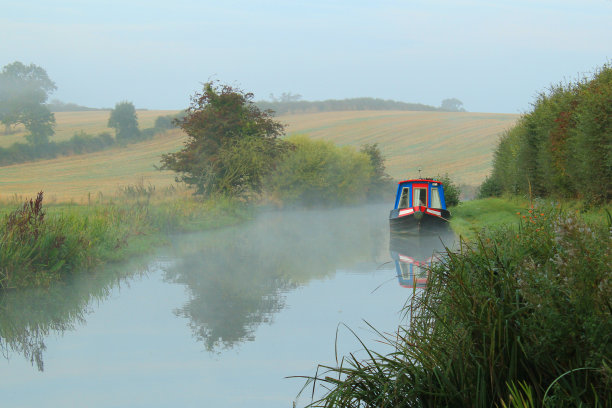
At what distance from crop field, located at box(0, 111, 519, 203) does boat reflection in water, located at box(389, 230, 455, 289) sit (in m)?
17.7

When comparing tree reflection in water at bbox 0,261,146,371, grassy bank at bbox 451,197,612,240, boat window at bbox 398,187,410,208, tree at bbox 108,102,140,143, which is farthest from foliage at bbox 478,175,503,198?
tree at bbox 108,102,140,143

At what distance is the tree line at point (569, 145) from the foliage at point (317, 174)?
11.3m

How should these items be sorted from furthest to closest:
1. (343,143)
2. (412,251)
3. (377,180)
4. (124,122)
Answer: (124,122) → (343,143) → (377,180) → (412,251)

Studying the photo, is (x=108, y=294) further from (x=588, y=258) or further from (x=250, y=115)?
(x=250, y=115)

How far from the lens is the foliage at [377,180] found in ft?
140

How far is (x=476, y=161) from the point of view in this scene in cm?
5119

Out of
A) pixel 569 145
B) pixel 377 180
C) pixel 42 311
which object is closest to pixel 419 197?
pixel 569 145

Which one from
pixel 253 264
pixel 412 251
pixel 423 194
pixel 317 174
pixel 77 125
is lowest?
pixel 412 251

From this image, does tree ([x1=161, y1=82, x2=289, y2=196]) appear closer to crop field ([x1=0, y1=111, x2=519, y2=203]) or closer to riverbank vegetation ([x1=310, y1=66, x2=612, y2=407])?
crop field ([x1=0, y1=111, x2=519, y2=203])

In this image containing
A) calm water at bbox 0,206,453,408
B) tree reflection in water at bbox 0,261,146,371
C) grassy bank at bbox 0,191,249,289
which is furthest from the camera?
grassy bank at bbox 0,191,249,289

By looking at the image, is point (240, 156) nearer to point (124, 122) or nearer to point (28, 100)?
point (28, 100)

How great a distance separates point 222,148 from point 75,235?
16380mm

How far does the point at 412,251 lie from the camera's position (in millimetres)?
16047

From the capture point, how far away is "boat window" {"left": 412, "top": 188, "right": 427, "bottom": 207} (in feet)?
69.2
